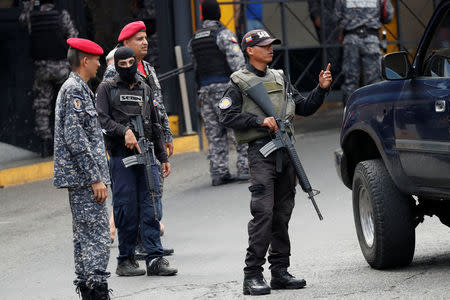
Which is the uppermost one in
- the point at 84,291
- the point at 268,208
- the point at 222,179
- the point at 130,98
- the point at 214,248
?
the point at 130,98

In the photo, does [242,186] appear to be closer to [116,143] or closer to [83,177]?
[116,143]

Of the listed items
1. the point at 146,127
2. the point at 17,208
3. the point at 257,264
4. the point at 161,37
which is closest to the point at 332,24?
the point at 161,37

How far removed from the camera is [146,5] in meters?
15.5

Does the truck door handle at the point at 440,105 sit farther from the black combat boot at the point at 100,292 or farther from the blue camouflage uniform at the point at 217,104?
the blue camouflage uniform at the point at 217,104

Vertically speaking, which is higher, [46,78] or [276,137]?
[276,137]

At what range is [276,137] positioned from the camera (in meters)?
7.26

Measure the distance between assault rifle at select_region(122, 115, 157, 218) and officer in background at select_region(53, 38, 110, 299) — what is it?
3.95 feet

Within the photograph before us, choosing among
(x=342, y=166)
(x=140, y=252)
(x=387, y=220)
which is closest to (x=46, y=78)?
(x=140, y=252)

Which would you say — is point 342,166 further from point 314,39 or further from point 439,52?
point 314,39

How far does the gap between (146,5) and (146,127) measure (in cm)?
732

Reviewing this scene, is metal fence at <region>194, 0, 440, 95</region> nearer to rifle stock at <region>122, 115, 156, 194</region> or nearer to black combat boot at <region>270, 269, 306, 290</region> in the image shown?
rifle stock at <region>122, 115, 156, 194</region>

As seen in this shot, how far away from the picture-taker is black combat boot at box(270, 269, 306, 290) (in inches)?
286

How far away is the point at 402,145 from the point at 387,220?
1.76 ft

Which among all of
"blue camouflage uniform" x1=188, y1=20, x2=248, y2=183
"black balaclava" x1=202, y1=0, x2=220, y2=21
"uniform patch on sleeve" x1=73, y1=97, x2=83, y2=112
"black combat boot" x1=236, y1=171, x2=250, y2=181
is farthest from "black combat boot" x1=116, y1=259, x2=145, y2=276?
"black balaclava" x1=202, y1=0, x2=220, y2=21
